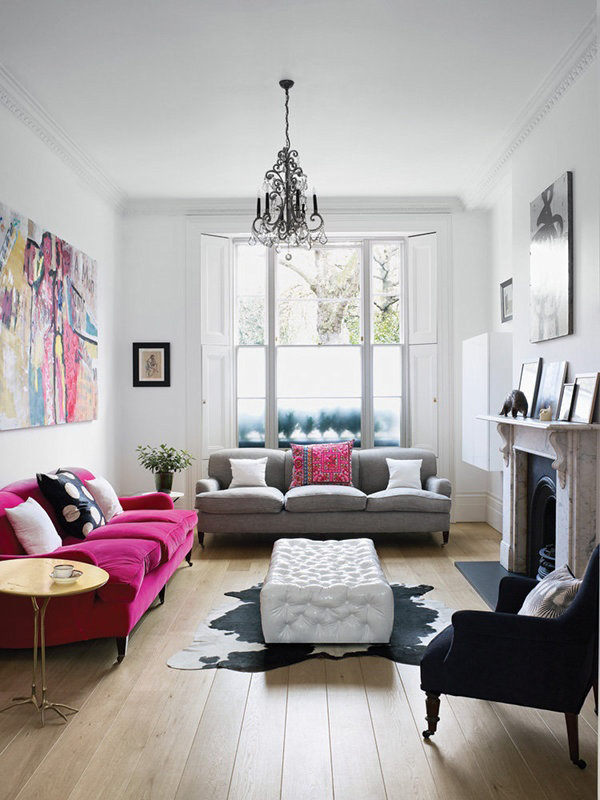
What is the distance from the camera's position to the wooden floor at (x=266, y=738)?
2352 millimetres

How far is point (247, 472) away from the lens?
6523mm

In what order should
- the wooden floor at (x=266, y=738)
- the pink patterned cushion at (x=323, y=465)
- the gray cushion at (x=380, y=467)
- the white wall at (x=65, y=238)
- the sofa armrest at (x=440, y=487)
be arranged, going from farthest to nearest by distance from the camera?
the gray cushion at (x=380, y=467) < the pink patterned cushion at (x=323, y=465) < the sofa armrest at (x=440, y=487) < the white wall at (x=65, y=238) < the wooden floor at (x=266, y=738)

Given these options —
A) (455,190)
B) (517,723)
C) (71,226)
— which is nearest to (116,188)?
(71,226)

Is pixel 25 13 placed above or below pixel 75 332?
above

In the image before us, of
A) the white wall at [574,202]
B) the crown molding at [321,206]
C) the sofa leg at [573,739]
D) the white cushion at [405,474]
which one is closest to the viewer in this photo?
the sofa leg at [573,739]

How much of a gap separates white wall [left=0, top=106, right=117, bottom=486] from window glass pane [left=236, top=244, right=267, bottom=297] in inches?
52.7

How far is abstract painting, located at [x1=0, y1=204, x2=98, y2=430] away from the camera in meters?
4.30

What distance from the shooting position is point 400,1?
348cm

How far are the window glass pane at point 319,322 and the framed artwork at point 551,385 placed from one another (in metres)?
2.97

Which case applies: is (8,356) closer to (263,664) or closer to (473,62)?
(263,664)

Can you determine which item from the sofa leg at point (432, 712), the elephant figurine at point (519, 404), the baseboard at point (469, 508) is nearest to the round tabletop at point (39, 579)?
the sofa leg at point (432, 712)

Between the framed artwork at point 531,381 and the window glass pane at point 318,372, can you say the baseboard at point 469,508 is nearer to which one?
the window glass pane at point 318,372

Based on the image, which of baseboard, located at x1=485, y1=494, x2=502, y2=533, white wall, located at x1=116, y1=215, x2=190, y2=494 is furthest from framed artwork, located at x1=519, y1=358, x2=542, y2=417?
white wall, located at x1=116, y1=215, x2=190, y2=494

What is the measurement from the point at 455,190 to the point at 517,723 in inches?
206
